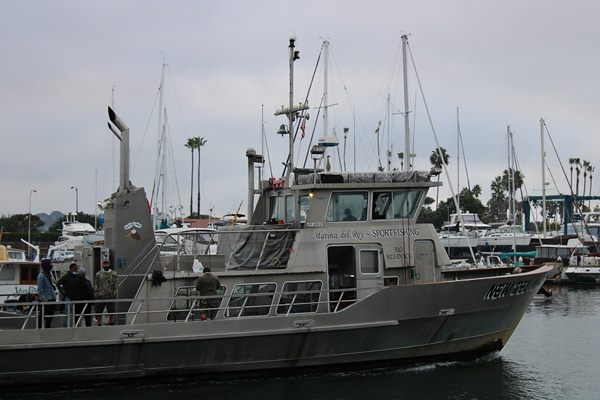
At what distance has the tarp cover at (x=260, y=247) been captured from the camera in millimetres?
13375

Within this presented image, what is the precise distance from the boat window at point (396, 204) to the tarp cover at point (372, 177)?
1.05 feet

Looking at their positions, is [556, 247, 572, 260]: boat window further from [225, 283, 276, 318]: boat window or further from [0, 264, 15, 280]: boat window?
[225, 283, 276, 318]: boat window

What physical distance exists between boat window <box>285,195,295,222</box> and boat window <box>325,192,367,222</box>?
97 cm

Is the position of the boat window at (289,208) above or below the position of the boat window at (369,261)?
above

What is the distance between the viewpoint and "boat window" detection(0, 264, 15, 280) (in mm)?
24091

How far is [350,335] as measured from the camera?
12828mm

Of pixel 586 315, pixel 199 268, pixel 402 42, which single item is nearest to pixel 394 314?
pixel 199 268

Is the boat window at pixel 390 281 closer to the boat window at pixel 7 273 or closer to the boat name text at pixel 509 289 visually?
the boat name text at pixel 509 289

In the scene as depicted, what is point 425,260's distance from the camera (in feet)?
46.4

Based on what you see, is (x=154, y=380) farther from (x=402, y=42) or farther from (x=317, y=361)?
(x=402, y=42)

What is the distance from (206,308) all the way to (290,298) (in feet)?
6.14

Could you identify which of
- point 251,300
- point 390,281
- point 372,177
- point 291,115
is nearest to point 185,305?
point 251,300

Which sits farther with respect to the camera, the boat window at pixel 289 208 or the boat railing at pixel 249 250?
the boat window at pixel 289 208

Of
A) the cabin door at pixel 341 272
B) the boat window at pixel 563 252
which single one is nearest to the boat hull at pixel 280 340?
the cabin door at pixel 341 272
